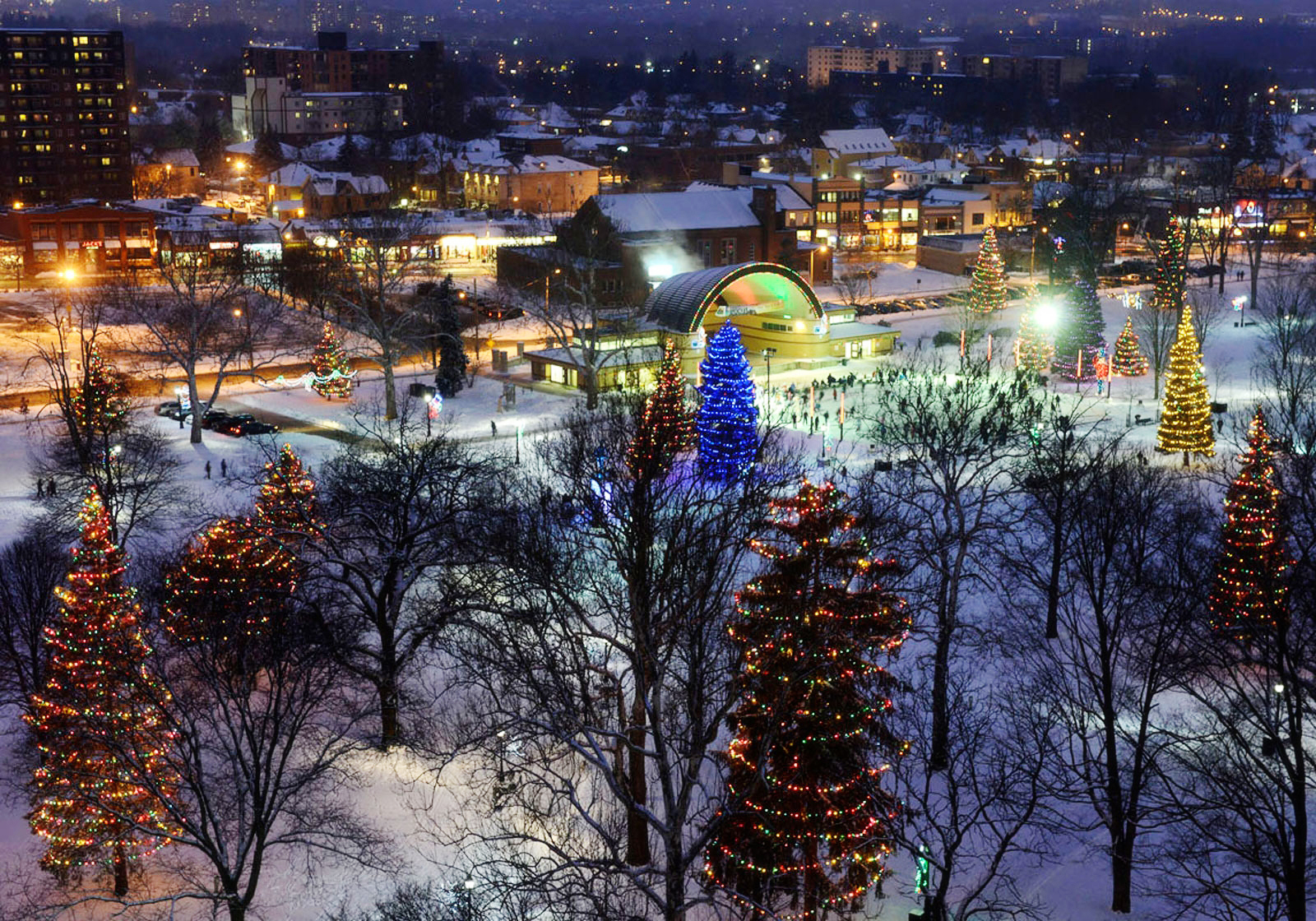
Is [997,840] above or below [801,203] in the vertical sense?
below

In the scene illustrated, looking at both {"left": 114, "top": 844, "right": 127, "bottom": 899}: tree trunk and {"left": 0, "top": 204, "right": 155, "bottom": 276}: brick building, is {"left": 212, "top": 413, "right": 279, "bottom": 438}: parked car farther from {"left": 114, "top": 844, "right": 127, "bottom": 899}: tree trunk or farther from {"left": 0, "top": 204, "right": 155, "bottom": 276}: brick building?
{"left": 0, "top": 204, "right": 155, "bottom": 276}: brick building

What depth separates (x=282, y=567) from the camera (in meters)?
21.0

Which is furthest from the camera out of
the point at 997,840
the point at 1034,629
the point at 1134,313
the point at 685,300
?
the point at 1134,313

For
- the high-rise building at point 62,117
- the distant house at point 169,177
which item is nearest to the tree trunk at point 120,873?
the high-rise building at point 62,117

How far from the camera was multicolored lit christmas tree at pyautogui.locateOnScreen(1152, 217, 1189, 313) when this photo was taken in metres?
48.8

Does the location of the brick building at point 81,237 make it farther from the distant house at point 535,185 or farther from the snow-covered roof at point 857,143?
the snow-covered roof at point 857,143

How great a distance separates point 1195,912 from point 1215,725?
4.89m

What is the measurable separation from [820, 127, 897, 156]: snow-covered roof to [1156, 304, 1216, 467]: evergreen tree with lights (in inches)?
2436

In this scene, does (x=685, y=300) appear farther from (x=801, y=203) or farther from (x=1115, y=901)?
(x=1115, y=901)

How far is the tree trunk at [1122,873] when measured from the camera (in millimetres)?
16156

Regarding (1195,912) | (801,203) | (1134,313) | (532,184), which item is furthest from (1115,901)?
(532,184)

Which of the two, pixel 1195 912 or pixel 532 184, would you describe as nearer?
pixel 1195 912

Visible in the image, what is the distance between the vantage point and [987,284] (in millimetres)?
51156

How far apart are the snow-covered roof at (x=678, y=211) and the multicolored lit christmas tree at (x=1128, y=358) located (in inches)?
787
